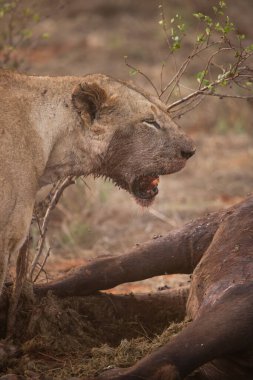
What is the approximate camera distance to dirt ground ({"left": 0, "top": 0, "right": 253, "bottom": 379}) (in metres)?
6.46

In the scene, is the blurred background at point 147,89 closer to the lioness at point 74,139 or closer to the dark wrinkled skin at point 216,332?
the lioness at point 74,139

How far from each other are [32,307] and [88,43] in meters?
14.4

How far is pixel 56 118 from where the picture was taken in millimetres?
4488

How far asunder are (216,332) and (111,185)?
5981 millimetres

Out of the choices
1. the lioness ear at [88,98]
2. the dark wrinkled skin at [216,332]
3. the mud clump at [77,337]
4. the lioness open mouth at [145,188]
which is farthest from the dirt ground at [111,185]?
the lioness ear at [88,98]

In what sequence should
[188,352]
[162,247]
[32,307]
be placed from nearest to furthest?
[188,352] < [32,307] < [162,247]

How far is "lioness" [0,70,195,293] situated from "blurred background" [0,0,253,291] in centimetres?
54

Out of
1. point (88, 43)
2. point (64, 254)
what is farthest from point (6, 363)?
point (88, 43)

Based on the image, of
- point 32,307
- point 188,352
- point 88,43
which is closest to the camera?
point 188,352

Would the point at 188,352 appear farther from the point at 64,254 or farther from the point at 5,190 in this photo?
the point at 64,254

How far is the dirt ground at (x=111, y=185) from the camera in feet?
21.2

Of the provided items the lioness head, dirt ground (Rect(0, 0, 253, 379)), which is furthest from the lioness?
dirt ground (Rect(0, 0, 253, 379))

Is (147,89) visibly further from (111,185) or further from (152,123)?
(152,123)

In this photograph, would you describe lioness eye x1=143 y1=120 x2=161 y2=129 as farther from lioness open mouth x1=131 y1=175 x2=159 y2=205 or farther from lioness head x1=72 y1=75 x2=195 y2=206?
lioness open mouth x1=131 y1=175 x2=159 y2=205
